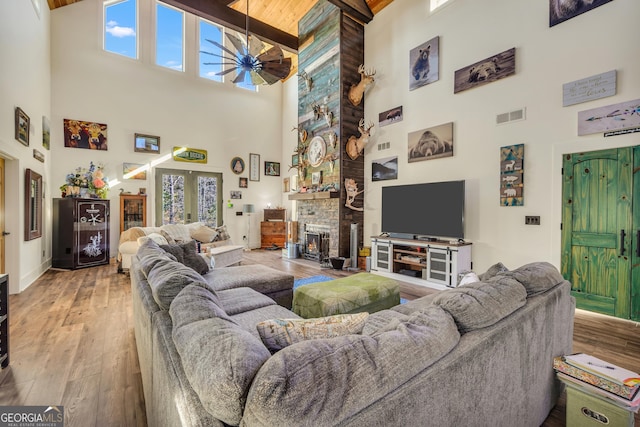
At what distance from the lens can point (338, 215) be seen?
5961mm

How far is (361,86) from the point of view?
584cm

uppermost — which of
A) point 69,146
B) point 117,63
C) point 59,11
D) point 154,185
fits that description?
point 59,11

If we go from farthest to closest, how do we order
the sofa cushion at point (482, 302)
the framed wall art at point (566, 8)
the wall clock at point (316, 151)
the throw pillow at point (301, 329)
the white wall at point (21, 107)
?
the wall clock at point (316, 151)
the white wall at point (21, 107)
the framed wall art at point (566, 8)
the sofa cushion at point (482, 302)
the throw pillow at point (301, 329)

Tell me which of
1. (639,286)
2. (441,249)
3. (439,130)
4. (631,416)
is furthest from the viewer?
(439,130)

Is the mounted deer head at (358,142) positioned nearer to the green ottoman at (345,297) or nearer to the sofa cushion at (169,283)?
the green ottoman at (345,297)

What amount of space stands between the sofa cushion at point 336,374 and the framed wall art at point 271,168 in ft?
26.8

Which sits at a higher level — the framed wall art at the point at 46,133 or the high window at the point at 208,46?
the high window at the point at 208,46

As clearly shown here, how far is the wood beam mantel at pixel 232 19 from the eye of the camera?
232 inches

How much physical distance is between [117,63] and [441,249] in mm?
7835

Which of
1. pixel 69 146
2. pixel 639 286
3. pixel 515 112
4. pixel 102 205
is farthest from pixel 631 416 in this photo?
pixel 69 146

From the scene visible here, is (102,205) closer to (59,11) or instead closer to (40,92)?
(40,92)

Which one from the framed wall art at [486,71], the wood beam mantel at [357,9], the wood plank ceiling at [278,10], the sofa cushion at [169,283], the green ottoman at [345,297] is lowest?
the green ottoman at [345,297]

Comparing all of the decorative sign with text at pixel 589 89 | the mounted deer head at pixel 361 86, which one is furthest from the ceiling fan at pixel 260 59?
the decorative sign with text at pixel 589 89

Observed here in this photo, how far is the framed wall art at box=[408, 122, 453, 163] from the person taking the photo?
4.73m
